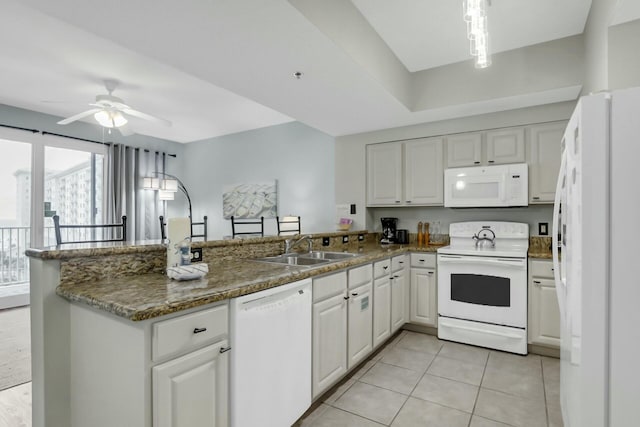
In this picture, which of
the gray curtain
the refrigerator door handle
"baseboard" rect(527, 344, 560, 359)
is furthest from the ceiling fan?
"baseboard" rect(527, 344, 560, 359)

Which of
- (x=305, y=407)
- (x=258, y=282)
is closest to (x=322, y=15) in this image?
(x=258, y=282)

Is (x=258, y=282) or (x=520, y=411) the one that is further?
(x=520, y=411)

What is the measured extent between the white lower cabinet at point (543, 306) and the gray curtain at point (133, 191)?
19.1ft

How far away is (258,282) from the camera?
1.55 m

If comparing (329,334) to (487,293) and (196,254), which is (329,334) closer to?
(196,254)

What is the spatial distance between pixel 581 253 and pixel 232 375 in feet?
4.71

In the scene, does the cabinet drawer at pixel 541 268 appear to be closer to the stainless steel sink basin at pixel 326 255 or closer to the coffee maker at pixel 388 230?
the coffee maker at pixel 388 230

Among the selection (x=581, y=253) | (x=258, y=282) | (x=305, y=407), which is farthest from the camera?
(x=305, y=407)

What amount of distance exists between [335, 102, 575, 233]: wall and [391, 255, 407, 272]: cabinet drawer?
799 mm

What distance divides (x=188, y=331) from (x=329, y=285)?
1.05 m

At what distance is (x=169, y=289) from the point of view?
1395 mm

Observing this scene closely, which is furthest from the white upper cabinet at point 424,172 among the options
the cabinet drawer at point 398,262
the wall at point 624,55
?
the wall at point 624,55

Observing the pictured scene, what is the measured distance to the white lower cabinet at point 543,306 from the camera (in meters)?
2.80

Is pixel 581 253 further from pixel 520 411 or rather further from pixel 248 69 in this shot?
pixel 248 69
